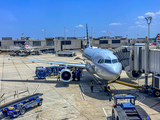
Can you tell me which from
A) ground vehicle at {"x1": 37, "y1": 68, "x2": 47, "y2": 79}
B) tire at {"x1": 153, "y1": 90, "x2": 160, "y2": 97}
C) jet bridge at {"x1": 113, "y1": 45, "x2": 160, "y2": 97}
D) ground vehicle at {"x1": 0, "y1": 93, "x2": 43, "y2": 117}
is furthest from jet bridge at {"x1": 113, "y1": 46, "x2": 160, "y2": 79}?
ground vehicle at {"x1": 37, "y1": 68, "x2": 47, "y2": 79}

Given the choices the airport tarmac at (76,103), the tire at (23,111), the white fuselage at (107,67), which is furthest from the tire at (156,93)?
the tire at (23,111)

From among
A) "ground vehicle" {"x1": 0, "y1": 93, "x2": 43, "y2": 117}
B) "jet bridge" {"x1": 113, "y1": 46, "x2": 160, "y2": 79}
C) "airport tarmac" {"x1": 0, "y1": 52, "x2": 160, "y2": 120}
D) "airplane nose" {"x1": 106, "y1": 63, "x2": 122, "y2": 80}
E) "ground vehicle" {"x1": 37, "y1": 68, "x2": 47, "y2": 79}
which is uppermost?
"jet bridge" {"x1": 113, "y1": 46, "x2": 160, "y2": 79}

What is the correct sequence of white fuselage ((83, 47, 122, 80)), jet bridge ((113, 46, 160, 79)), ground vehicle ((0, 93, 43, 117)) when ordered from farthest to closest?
white fuselage ((83, 47, 122, 80))
jet bridge ((113, 46, 160, 79))
ground vehicle ((0, 93, 43, 117))

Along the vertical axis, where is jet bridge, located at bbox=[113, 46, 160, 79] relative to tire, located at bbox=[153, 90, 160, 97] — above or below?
above

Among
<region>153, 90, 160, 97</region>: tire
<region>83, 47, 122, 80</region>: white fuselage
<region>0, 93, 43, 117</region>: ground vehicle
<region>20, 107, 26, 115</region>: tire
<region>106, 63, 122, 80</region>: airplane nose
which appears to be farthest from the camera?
<region>83, 47, 122, 80</region>: white fuselage


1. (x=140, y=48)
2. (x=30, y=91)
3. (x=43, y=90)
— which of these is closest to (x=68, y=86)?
(x=43, y=90)

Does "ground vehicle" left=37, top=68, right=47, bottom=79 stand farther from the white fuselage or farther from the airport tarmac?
the white fuselage

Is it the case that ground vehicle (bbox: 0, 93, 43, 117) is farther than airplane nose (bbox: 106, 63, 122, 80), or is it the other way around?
airplane nose (bbox: 106, 63, 122, 80)

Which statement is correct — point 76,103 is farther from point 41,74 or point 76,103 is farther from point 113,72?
point 41,74

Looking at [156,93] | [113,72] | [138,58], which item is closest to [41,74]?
[113,72]

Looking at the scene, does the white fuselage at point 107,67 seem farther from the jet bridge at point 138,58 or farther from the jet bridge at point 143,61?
the jet bridge at point 143,61

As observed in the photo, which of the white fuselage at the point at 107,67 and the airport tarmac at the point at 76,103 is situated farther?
the white fuselage at the point at 107,67

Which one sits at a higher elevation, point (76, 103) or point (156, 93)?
point (156, 93)

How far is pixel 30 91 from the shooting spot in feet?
68.4
